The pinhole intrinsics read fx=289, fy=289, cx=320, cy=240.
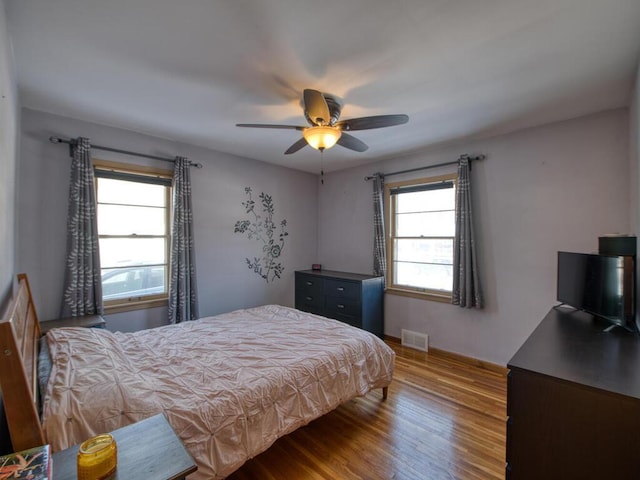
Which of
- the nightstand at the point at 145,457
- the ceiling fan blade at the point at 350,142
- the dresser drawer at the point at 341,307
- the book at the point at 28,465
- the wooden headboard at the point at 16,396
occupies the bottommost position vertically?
the dresser drawer at the point at 341,307

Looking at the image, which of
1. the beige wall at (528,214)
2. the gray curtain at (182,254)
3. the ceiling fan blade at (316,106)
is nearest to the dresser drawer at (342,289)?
the beige wall at (528,214)

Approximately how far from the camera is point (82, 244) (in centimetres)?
275

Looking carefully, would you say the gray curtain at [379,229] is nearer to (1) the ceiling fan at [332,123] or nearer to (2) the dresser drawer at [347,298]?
(2) the dresser drawer at [347,298]

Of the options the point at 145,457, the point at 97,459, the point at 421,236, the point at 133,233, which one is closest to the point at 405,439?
the point at 145,457

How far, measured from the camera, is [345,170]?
4.66m

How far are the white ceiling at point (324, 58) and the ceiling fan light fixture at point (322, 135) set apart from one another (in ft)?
0.95

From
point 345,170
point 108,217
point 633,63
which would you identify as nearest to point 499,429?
point 633,63

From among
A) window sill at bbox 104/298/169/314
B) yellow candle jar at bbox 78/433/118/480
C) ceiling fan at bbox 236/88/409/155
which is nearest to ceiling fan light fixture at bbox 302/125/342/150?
ceiling fan at bbox 236/88/409/155

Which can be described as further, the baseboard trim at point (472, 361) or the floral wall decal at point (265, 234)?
the floral wall decal at point (265, 234)

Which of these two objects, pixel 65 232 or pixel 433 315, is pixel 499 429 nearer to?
pixel 433 315

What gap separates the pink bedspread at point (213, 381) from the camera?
1.35 m

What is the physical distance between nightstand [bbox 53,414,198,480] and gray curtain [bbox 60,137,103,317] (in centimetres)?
220

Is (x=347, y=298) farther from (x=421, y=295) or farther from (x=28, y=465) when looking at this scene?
(x=28, y=465)

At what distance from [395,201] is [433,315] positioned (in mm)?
1616
